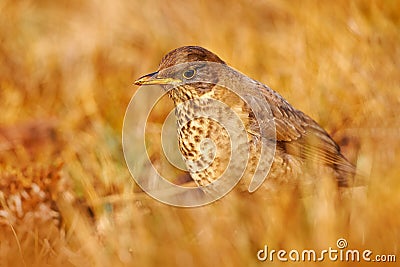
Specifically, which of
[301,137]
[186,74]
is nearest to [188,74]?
[186,74]

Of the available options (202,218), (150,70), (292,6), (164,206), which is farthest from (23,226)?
(292,6)

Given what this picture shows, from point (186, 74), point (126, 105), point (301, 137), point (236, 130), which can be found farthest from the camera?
point (126, 105)

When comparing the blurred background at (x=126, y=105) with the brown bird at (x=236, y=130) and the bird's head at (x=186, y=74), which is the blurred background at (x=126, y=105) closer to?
the brown bird at (x=236, y=130)

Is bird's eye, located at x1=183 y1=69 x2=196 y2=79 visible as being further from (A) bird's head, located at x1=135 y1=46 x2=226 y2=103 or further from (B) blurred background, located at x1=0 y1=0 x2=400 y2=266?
(B) blurred background, located at x1=0 y1=0 x2=400 y2=266

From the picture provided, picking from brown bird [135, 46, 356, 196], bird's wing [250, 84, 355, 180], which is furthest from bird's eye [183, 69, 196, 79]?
bird's wing [250, 84, 355, 180]

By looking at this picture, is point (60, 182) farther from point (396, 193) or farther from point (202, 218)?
point (396, 193)

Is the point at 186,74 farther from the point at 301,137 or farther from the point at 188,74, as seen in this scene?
the point at 301,137
